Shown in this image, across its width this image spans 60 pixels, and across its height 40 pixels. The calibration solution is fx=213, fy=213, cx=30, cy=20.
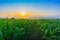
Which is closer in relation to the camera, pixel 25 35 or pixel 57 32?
pixel 57 32

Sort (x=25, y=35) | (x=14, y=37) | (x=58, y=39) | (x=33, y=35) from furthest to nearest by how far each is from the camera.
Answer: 1. (x=33, y=35)
2. (x=25, y=35)
3. (x=14, y=37)
4. (x=58, y=39)

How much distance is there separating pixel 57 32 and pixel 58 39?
1.49 ft

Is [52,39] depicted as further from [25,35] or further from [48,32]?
[25,35]

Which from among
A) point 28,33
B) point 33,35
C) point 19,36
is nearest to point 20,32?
point 19,36

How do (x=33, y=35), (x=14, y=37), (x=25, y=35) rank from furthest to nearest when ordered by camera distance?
(x=33, y=35), (x=25, y=35), (x=14, y=37)

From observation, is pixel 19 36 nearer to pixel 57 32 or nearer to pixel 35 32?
pixel 57 32

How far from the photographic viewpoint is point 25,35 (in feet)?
21.4

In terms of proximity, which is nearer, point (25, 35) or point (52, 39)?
point (52, 39)

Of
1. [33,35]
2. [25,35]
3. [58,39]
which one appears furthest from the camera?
[33,35]

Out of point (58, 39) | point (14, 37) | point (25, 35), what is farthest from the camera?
point (25, 35)

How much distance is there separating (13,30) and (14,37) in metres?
0.20

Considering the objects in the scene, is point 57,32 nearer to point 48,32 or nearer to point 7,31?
point 48,32

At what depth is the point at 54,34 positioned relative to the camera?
596 centimetres

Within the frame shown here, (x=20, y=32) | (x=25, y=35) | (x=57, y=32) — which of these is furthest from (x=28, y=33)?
(x=57, y=32)
